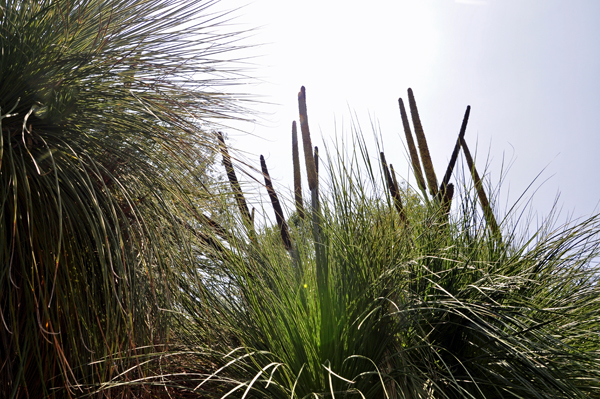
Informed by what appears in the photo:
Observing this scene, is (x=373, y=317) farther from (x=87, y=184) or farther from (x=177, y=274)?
(x=87, y=184)

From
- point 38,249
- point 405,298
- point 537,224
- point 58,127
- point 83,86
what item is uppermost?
point 537,224

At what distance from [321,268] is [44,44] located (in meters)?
1.07

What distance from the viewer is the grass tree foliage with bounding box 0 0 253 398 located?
1022mm

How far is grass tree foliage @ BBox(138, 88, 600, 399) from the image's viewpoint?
127cm

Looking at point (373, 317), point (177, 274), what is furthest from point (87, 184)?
point (373, 317)

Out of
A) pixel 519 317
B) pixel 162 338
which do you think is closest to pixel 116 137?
pixel 162 338

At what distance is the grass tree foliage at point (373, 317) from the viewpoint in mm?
1270

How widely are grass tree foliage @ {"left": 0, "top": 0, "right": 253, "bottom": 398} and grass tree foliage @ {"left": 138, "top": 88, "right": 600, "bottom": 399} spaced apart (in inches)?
7.5

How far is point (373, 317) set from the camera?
1.36 metres

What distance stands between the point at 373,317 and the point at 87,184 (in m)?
0.90

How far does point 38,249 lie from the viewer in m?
1.05

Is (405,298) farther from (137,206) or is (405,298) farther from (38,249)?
(38,249)

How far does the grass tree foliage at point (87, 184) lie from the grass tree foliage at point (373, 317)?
0.62 ft

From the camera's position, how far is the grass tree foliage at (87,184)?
1.02 metres
